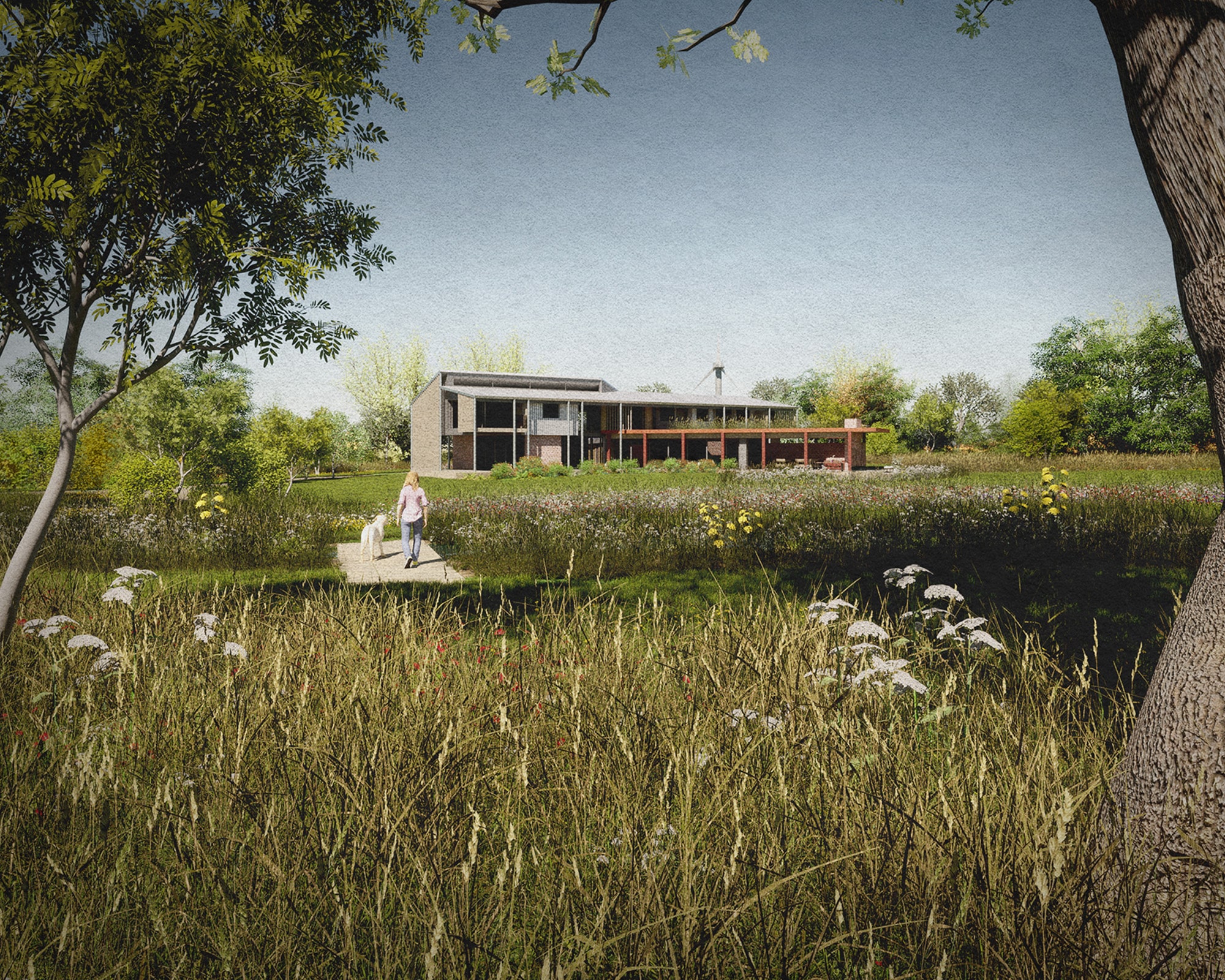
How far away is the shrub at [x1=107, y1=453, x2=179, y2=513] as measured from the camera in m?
14.1

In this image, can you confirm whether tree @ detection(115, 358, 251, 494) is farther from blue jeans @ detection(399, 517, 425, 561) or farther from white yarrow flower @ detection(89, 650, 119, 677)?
white yarrow flower @ detection(89, 650, 119, 677)

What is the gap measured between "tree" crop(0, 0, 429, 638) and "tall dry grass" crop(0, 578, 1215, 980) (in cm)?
281

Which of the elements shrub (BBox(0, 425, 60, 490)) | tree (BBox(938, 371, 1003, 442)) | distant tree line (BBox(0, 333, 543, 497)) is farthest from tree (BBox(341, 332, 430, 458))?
tree (BBox(938, 371, 1003, 442))

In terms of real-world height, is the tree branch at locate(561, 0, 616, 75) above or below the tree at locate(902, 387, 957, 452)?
below

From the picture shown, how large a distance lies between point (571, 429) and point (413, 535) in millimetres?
29512

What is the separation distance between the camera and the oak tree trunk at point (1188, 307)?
2068 millimetres

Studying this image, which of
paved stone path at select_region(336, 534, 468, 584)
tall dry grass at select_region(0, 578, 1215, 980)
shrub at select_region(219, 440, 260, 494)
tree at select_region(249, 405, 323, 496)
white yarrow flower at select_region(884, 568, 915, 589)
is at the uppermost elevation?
tree at select_region(249, 405, 323, 496)

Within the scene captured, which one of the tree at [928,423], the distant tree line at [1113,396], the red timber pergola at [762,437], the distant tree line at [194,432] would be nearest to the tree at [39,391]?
the distant tree line at [194,432]

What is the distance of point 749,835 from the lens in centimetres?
216

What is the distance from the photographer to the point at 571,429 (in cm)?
4038

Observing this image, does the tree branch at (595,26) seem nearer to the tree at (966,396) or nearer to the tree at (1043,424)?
the tree at (1043,424)

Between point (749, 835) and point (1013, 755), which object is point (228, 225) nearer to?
point (749, 835)

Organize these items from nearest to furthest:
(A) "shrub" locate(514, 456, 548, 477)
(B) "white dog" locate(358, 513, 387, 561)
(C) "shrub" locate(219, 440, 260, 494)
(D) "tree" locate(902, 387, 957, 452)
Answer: (B) "white dog" locate(358, 513, 387, 561)
(C) "shrub" locate(219, 440, 260, 494)
(A) "shrub" locate(514, 456, 548, 477)
(D) "tree" locate(902, 387, 957, 452)

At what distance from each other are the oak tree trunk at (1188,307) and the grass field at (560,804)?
234 millimetres
